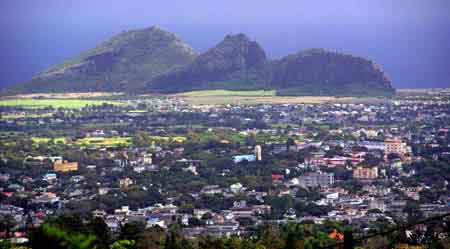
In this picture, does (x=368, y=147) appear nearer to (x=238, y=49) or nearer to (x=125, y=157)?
(x=125, y=157)

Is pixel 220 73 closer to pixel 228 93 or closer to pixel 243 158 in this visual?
pixel 228 93

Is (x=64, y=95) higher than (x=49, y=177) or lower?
higher

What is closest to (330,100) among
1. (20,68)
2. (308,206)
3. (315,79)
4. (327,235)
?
(315,79)

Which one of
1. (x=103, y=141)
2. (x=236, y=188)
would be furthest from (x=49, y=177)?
(x=103, y=141)

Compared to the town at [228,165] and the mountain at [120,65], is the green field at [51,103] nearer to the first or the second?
the town at [228,165]

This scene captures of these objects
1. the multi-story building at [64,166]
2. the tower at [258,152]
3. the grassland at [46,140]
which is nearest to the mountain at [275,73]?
the grassland at [46,140]

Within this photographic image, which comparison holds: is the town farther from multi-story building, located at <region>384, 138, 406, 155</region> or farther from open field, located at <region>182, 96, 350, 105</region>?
open field, located at <region>182, 96, 350, 105</region>
